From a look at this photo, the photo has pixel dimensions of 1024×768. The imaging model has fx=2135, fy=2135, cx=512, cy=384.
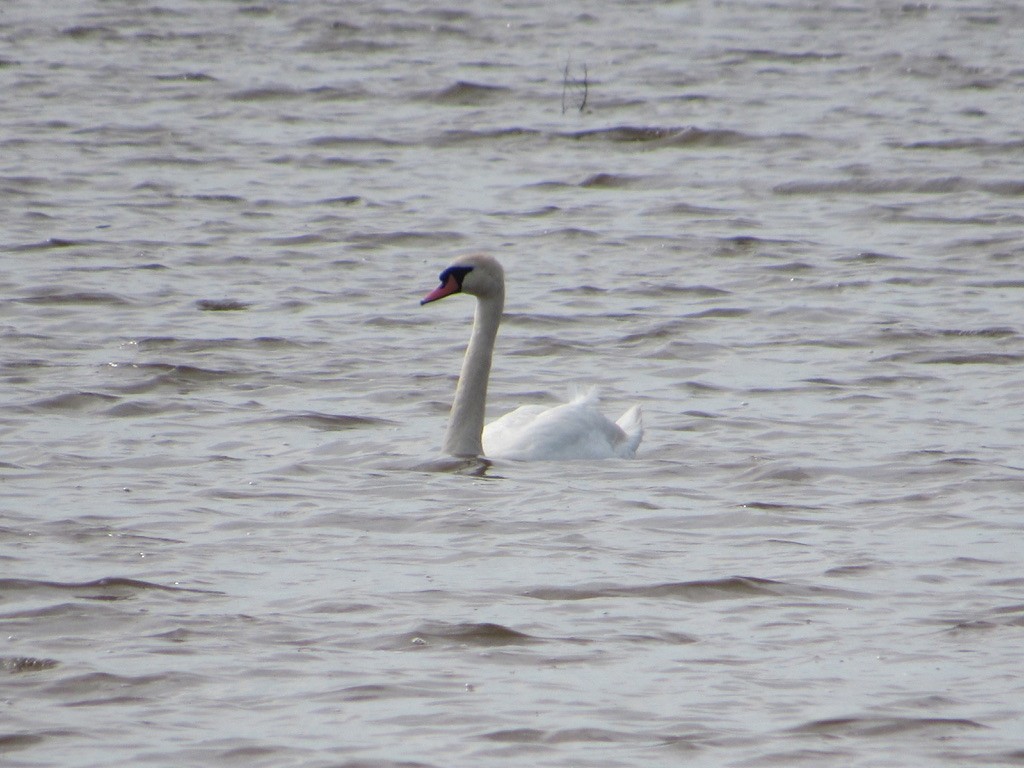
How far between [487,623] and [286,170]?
11413 millimetres

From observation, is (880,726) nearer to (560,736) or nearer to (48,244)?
(560,736)

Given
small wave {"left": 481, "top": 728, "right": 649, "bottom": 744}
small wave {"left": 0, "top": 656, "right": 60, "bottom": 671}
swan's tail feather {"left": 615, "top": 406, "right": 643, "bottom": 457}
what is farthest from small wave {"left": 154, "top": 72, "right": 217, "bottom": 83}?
small wave {"left": 481, "top": 728, "right": 649, "bottom": 744}

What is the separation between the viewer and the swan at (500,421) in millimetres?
9156

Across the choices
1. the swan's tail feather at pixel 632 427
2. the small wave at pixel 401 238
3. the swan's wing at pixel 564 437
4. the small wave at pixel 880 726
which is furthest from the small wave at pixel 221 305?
the small wave at pixel 880 726

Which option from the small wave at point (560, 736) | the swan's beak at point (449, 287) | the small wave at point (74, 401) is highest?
the swan's beak at point (449, 287)

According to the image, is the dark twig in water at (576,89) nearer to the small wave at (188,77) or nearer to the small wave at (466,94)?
the small wave at (466,94)

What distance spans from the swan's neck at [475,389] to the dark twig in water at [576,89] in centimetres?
1070

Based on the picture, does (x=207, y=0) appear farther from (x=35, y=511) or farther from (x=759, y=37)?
(x=35, y=511)

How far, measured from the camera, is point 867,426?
974 cm

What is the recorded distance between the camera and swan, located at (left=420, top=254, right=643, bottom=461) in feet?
30.0

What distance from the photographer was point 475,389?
9.35 metres

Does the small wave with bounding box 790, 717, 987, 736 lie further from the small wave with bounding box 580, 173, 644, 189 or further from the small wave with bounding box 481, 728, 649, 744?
the small wave with bounding box 580, 173, 644, 189

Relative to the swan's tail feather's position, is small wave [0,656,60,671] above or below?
above

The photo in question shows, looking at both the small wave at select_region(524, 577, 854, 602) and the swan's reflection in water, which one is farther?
the swan's reflection in water
